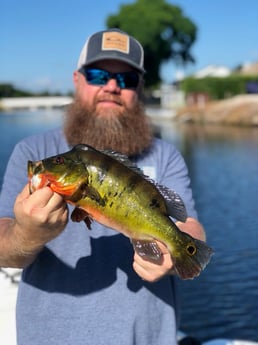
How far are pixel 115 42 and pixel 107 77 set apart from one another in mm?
214

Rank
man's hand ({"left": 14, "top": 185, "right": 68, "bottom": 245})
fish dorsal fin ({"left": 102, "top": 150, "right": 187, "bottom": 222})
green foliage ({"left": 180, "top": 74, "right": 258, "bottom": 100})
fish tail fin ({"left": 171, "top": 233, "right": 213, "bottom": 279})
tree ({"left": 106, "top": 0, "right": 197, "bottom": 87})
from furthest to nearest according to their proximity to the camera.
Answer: tree ({"left": 106, "top": 0, "right": 197, "bottom": 87}) → green foliage ({"left": 180, "top": 74, "right": 258, "bottom": 100}) → fish dorsal fin ({"left": 102, "top": 150, "right": 187, "bottom": 222}) → fish tail fin ({"left": 171, "top": 233, "right": 213, "bottom": 279}) → man's hand ({"left": 14, "top": 185, "right": 68, "bottom": 245})

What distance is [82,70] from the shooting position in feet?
10.7

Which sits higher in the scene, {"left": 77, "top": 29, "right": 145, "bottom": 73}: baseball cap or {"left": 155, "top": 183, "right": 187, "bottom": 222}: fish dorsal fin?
{"left": 77, "top": 29, "right": 145, "bottom": 73}: baseball cap

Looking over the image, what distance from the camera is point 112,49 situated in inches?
124

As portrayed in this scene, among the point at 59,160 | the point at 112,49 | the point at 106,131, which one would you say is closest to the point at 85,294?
the point at 59,160

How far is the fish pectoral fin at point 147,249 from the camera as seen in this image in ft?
7.96

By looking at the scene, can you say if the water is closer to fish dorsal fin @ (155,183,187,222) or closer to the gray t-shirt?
the gray t-shirt

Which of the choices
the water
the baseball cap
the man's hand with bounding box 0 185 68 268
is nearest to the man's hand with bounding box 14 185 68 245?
the man's hand with bounding box 0 185 68 268

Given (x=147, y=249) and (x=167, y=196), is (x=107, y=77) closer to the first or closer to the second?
(x=167, y=196)

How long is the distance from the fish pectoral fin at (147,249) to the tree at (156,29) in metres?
69.4

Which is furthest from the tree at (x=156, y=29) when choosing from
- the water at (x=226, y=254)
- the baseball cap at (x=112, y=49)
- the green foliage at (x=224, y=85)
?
the baseball cap at (x=112, y=49)

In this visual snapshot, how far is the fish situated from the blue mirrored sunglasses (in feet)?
2.67

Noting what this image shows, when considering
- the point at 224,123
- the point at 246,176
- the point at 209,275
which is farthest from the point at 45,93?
the point at 209,275

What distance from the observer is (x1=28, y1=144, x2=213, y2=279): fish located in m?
2.27
